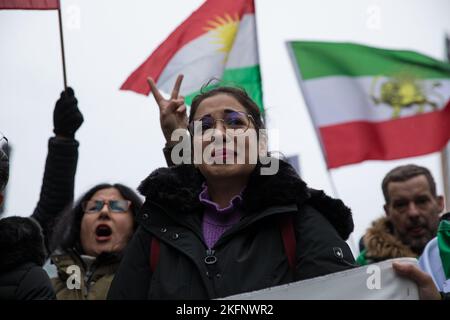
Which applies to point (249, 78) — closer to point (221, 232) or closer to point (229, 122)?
point (229, 122)

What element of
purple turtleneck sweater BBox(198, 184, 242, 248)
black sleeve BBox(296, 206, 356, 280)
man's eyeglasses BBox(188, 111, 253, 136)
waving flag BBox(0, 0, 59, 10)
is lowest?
black sleeve BBox(296, 206, 356, 280)

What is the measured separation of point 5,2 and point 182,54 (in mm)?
1567

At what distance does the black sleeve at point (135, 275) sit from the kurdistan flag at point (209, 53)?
3521 mm

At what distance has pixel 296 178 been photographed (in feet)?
8.75

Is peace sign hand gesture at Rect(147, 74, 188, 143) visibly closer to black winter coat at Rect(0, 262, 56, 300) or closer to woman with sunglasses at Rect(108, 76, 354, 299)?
woman with sunglasses at Rect(108, 76, 354, 299)

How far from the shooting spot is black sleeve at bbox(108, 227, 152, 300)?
8.63ft

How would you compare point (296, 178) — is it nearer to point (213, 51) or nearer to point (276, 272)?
point (276, 272)

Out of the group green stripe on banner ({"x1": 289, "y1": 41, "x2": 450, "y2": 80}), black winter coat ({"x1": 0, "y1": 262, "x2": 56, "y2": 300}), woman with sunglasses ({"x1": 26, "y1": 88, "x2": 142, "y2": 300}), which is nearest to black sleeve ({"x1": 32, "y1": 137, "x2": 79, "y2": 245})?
woman with sunglasses ({"x1": 26, "y1": 88, "x2": 142, "y2": 300})

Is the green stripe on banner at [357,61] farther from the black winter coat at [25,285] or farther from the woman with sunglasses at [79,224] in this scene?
the black winter coat at [25,285]

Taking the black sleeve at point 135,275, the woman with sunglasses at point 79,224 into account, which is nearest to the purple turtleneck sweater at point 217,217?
the black sleeve at point 135,275

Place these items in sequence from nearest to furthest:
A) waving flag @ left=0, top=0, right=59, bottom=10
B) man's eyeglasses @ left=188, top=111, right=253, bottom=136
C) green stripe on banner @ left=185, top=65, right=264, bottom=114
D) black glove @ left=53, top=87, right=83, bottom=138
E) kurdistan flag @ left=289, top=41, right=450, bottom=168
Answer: man's eyeglasses @ left=188, top=111, right=253, bottom=136
black glove @ left=53, top=87, right=83, bottom=138
waving flag @ left=0, top=0, right=59, bottom=10
green stripe on banner @ left=185, top=65, right=264, bottom=114
kurdistan flag @ left=289, top=41, right=450, bottom=168

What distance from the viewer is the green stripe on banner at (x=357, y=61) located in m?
7.11

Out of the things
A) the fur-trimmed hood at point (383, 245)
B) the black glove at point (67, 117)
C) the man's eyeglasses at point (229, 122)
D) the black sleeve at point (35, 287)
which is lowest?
the fur-trimmed hood at point (383, 245)
